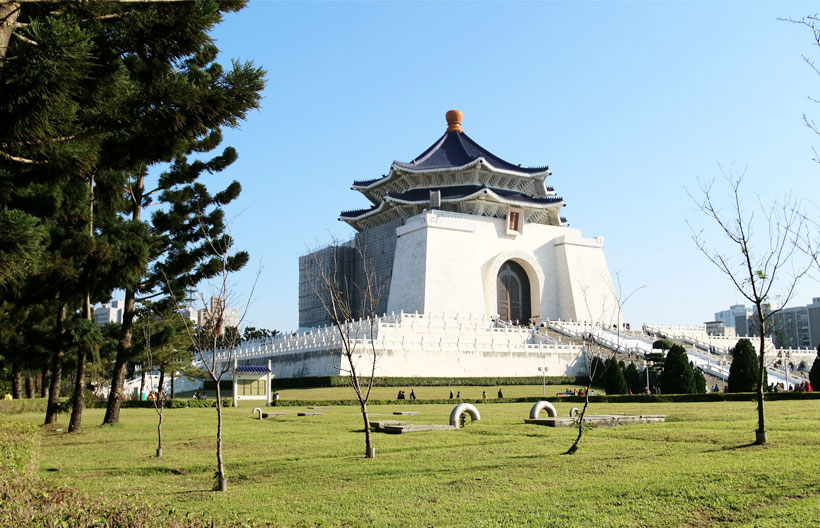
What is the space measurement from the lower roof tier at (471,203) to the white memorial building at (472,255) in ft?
0.24

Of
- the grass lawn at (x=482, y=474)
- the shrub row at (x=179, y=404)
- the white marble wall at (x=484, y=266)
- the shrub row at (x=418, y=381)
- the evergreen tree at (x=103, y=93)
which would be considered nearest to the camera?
the evergreen tree at (x=103, y=93)

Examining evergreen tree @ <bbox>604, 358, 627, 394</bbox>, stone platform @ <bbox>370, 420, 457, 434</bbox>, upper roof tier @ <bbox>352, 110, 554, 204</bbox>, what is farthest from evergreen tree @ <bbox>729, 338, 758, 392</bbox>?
upper roof tier @ <bbox>352, 110, 554, 204</bbox>

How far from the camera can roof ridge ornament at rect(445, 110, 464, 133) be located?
51.6 m

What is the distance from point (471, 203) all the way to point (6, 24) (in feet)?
131

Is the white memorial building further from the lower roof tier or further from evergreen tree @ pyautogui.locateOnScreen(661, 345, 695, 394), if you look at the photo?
evergreen tree @ pyautogui.locateOnScreen(661, 345, 695, 394)

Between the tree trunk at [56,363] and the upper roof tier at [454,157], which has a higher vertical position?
the upper roof tier at [454,157]

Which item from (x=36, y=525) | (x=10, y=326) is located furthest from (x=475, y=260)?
(x=36, y=525)

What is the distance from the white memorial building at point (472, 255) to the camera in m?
39.1

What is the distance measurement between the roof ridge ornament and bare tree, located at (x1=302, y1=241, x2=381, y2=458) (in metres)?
12.4

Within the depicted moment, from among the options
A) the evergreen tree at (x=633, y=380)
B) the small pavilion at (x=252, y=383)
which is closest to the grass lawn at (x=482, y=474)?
the small pavilion at (x=252, y=383)

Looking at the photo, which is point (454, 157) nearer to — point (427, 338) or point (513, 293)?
point (513, 293)

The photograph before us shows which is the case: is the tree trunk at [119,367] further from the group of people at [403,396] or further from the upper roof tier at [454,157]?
the upper roof tier at [454,157]

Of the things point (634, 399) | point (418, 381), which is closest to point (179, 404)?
point (418, 381)

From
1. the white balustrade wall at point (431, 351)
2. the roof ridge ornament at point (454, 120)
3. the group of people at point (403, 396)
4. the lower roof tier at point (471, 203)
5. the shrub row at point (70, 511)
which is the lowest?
the group of people at point (403, 396)
